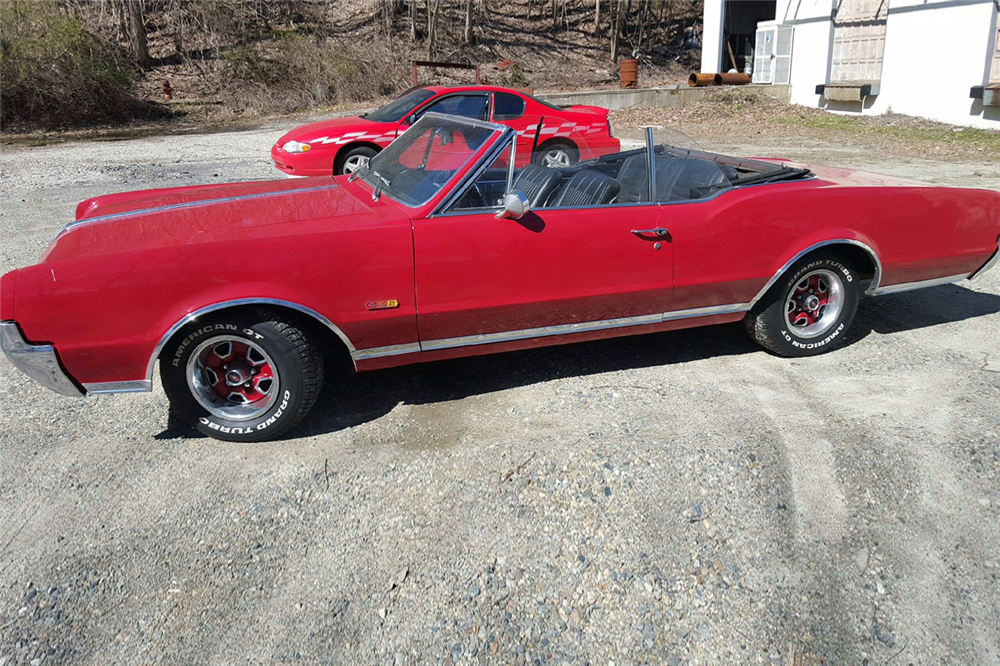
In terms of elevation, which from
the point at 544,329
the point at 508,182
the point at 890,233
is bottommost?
the point at 544,329

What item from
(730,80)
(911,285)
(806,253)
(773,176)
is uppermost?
(730,80)

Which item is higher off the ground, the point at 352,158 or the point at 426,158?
the point at 426,158

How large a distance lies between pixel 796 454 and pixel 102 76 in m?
21.6

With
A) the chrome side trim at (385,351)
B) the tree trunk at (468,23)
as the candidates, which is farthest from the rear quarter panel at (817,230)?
the tree trunk at (468,23)

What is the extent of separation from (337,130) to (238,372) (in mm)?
6870

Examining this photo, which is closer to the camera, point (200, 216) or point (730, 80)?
point (200, 216)

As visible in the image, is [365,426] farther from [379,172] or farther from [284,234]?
[379,172]

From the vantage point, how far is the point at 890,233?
14.7 ft

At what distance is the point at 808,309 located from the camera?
4582mm

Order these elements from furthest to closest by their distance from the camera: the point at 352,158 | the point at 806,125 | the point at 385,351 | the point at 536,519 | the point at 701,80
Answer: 1. the point at 701,80
2. the point at 806,125
3. the point at 352,158
4. the point at 385,351
5. the point at 536,519

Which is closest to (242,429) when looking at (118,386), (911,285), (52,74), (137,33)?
(118,386)

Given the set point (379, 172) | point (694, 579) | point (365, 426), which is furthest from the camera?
point (379, 172)

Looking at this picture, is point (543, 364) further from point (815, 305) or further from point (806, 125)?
point (806, 125)

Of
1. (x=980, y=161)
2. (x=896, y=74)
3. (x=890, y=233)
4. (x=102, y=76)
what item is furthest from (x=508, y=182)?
(x=102, y=76)
